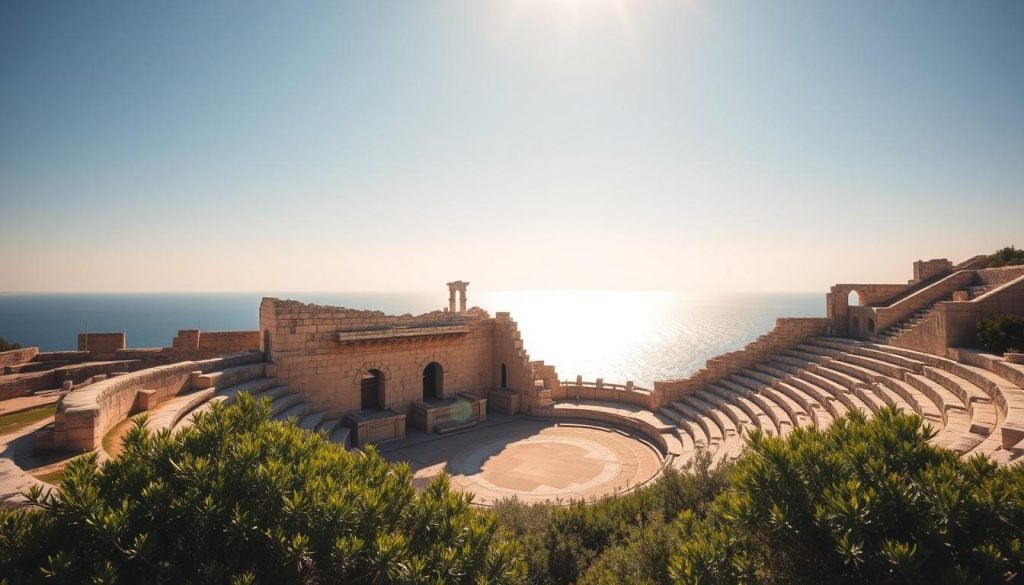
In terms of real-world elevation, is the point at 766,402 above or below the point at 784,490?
below

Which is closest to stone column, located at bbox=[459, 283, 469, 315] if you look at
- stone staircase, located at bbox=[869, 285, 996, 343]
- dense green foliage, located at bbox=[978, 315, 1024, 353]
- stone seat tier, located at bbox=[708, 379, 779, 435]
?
stone seat tier, located at bbox=[708, 379, 779, 435]

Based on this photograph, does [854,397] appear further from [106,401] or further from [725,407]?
[106,401]

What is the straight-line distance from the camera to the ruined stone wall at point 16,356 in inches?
677

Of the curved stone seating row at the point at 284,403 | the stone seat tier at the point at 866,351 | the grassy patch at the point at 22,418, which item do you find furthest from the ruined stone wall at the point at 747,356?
the grassy patch at the point at 22,418

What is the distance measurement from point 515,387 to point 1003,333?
→ 17106 mm

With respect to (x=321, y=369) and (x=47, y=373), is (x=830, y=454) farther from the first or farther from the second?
(x=47, y=373)

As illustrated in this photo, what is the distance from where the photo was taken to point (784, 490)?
5172 mm

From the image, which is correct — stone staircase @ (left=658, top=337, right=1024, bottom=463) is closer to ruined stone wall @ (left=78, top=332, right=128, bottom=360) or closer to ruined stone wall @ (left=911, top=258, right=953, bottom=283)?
ruined stone wall @ (left=911, top=258, right=953, bottom=283)

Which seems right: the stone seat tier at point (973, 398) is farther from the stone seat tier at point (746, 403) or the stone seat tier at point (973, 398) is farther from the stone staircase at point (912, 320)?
the stone staircase at point (912, 320)

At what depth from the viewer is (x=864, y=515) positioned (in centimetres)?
448

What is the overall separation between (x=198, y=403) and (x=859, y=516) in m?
15.1

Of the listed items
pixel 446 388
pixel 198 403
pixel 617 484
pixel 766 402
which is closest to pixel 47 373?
pixel 198 403

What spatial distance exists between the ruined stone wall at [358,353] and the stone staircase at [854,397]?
9.35 m

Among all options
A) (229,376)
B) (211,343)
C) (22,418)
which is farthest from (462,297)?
(22,418)
